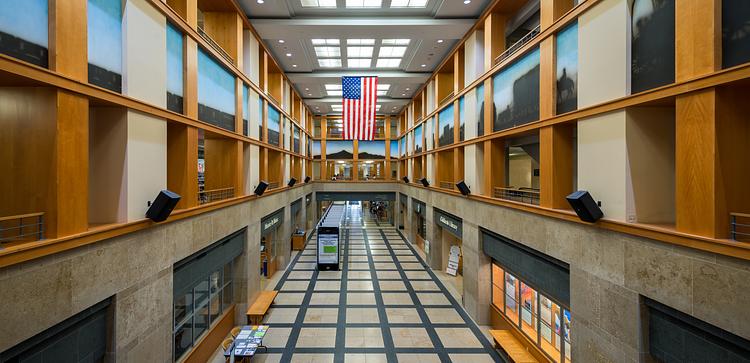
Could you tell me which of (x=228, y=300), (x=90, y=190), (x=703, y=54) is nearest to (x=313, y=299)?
(x=228, y=300)

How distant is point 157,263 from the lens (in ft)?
18.5

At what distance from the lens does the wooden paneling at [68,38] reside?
3770 millimetres

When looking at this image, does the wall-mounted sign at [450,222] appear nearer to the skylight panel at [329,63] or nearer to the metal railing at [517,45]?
the metal railing at [517,45]

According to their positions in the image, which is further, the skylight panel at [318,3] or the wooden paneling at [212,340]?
the skylight panel at [318,3]

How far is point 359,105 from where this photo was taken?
50.1ft

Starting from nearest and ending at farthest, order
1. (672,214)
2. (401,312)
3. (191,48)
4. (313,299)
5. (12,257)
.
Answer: (12,257) → (672,214) → (191,48) → (401,312) → (313,299)

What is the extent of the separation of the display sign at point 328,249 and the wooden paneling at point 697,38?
13958 mm

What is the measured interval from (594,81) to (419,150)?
14395 mm

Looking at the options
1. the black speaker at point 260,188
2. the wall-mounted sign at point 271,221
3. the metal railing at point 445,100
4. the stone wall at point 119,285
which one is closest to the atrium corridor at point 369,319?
the wall-mounted sign at point 271,221

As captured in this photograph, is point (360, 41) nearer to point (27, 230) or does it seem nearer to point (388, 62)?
point (388, 62)

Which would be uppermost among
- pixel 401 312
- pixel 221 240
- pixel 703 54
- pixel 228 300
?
pixel 703 54

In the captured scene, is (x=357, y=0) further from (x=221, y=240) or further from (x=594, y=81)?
(x=221, y=240)

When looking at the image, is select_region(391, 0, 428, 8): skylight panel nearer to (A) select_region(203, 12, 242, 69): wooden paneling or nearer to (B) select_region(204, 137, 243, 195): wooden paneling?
(A) select_region(203, 12, 242, 69): wooden paneling

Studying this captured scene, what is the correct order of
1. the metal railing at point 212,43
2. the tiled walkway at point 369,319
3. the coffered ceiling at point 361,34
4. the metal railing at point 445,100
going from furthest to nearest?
the metal railing at point 445,100 → the coffered ceiling at point 361,34 → the tiled walkway at point 369,319 → the metal railing at point 212,43
